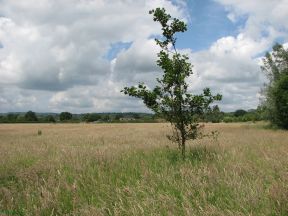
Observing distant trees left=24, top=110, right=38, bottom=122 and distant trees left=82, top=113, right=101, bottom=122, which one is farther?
distant trees left=24, top=110, right=38, bottom=122

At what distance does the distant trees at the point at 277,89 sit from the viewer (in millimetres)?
45062

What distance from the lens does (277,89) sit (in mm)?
45219

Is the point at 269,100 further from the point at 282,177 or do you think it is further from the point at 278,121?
the point at 282,177

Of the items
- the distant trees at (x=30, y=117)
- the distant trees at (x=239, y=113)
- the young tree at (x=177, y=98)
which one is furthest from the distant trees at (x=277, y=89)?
the distant trees at (x=30, y=117)

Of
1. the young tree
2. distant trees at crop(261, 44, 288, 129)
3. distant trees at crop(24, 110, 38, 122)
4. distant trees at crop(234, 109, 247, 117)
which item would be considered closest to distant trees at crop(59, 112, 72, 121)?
distant trees at crop(24, 110, 38, 122)

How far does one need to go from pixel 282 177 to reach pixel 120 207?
10.8ft

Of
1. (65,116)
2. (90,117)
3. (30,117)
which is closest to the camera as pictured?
(90,117)

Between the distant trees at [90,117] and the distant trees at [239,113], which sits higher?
the distant trees at [239,113]

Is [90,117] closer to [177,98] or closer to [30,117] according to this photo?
[30,117]

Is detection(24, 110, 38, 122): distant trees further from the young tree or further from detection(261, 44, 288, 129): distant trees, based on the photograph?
the young tree

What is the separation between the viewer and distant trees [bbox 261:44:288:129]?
148 ft

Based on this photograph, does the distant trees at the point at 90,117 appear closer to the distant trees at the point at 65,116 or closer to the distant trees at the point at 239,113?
the distant trees at the point at 65,116

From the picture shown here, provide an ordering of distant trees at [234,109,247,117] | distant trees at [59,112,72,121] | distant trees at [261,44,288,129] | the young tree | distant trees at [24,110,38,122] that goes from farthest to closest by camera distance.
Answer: distant trees at [59,112,72,121] < distant trees at [24,110,38,122] < distant trees at [234,109,247,117] < distant trees at [261,44,288,129] < the young tree

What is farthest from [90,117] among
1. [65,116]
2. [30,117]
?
[30,117]
